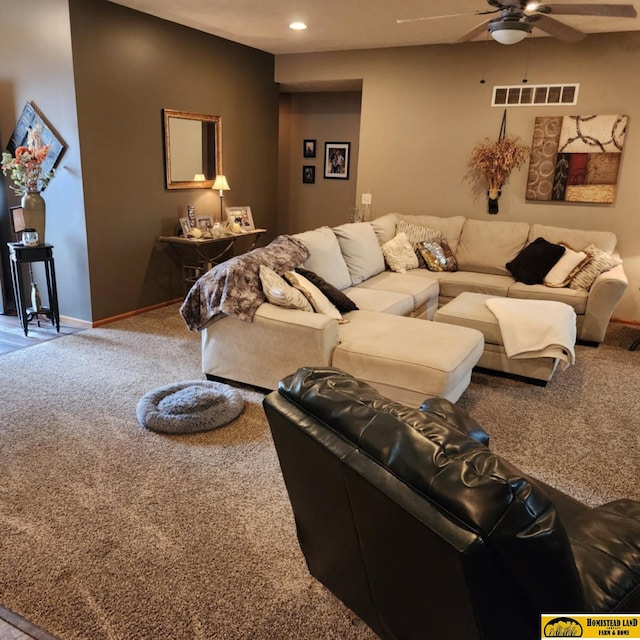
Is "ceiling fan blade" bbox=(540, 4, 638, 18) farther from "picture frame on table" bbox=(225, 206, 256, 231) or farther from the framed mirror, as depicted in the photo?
"picture frame on table" bbox=(225, 206, 256, 231)

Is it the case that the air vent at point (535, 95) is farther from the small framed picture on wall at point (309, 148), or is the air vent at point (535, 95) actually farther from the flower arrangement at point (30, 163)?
the flower arrangement at point (30, 163)

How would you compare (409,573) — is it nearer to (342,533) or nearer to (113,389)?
(342,533)

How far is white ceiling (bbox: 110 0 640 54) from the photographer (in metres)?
4.18

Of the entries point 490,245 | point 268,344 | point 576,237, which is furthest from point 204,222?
point 576,237

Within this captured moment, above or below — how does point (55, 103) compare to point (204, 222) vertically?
above

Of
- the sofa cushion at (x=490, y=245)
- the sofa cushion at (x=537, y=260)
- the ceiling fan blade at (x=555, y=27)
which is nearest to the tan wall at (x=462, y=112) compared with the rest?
the sofa cushion at (x=490, y=245)

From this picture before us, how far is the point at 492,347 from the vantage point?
384 centimetres

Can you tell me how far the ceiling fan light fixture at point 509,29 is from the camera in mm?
3172

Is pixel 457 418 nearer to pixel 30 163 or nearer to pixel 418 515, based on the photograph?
pixel 418 515

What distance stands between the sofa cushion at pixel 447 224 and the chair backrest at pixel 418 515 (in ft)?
14.3

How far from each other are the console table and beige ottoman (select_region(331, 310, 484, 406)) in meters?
2.42

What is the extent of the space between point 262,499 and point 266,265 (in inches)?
62.9

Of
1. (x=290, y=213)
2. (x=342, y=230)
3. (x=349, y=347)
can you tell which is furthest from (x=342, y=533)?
(x=290, y=213)

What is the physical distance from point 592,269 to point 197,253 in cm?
366
